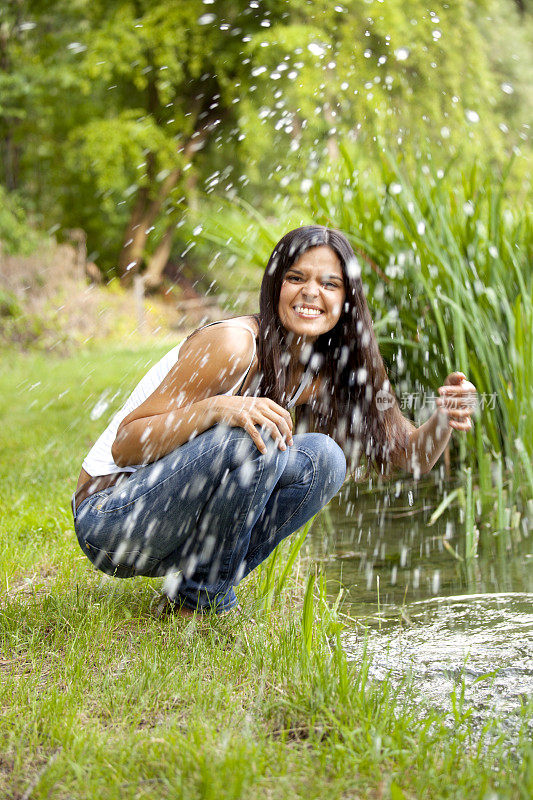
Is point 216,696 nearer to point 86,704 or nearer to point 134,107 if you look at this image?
point 86,704

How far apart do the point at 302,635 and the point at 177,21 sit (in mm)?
16867

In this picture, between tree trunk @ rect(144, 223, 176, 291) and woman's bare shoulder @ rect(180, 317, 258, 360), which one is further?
tree trunk @ rect(144, 223, 176, 291)

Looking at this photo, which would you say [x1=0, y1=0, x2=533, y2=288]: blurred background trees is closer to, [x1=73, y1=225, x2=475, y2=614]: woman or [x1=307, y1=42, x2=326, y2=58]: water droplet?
[x1=307, y1=42, x2=326, y2=58]: water droplet

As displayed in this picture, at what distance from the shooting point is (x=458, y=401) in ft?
8.27

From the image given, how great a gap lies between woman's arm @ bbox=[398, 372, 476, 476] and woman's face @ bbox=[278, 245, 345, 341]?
44cm

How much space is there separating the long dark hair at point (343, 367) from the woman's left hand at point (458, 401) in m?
0.22

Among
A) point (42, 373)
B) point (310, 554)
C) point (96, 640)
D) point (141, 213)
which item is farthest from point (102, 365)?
point (141, 213)

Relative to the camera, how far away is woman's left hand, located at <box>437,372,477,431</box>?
251cm

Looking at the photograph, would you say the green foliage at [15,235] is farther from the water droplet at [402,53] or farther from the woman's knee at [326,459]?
the woman's knee at [326,459]

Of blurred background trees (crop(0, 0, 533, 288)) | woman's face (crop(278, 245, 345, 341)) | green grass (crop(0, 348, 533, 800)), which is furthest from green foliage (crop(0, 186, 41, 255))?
woman's face (crop(278, 245, 345, 341))

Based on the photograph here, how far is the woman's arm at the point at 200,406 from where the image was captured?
2250 mm

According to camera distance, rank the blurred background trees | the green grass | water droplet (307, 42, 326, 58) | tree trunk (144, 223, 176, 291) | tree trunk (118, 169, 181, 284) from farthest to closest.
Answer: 1. tree trunk (144, 223, 176, 291)
2. tree trunk (118, 169, 181, 284)
3. the blurred background trees
4. water droplet (307, 42, 326, 58)
5. the green grass

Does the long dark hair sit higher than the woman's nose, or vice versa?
the woman's nose

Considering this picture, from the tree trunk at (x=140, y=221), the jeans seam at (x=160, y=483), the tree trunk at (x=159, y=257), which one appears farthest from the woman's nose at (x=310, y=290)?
the tree trunk at (x=159, y=257)
